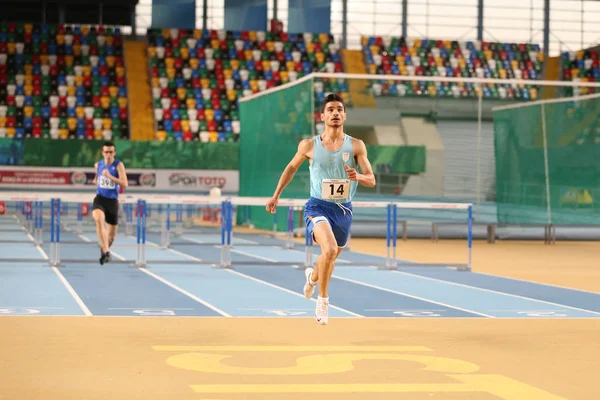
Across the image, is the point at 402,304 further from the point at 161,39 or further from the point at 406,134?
the point at 161,39

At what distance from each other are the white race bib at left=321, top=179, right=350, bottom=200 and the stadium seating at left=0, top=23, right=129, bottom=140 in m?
33.5

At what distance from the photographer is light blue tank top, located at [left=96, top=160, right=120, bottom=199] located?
17.5 meters

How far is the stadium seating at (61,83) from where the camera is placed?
43.0 metres

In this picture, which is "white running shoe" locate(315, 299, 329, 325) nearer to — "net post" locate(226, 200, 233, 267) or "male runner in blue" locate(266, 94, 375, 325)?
"male runner in blue" locate(266, 94, 375, 325)

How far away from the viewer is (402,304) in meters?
13.2

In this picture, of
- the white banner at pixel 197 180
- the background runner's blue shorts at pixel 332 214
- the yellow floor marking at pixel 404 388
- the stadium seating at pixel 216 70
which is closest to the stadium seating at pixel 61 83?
the stadium seating at pixel 216 70

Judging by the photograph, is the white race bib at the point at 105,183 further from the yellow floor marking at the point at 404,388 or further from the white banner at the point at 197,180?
the white banner at the point at 197,180

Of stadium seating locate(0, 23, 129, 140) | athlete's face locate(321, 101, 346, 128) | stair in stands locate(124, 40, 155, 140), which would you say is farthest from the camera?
stair in stands locate(124, 40, 155, 140)

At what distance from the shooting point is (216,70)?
155 feet

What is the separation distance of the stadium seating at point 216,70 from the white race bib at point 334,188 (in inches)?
1334

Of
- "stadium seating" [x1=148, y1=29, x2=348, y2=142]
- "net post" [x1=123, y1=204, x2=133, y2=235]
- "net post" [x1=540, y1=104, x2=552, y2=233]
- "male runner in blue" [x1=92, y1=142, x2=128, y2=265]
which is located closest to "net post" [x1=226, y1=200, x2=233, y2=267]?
"male runner in blue" [x1=92, y1=142, x2=128, y2=265]

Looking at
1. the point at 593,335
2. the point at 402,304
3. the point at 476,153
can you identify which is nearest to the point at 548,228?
the point at 476,153

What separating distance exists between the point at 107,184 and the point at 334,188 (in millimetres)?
8292

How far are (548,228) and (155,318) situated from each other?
18237 millimetres
